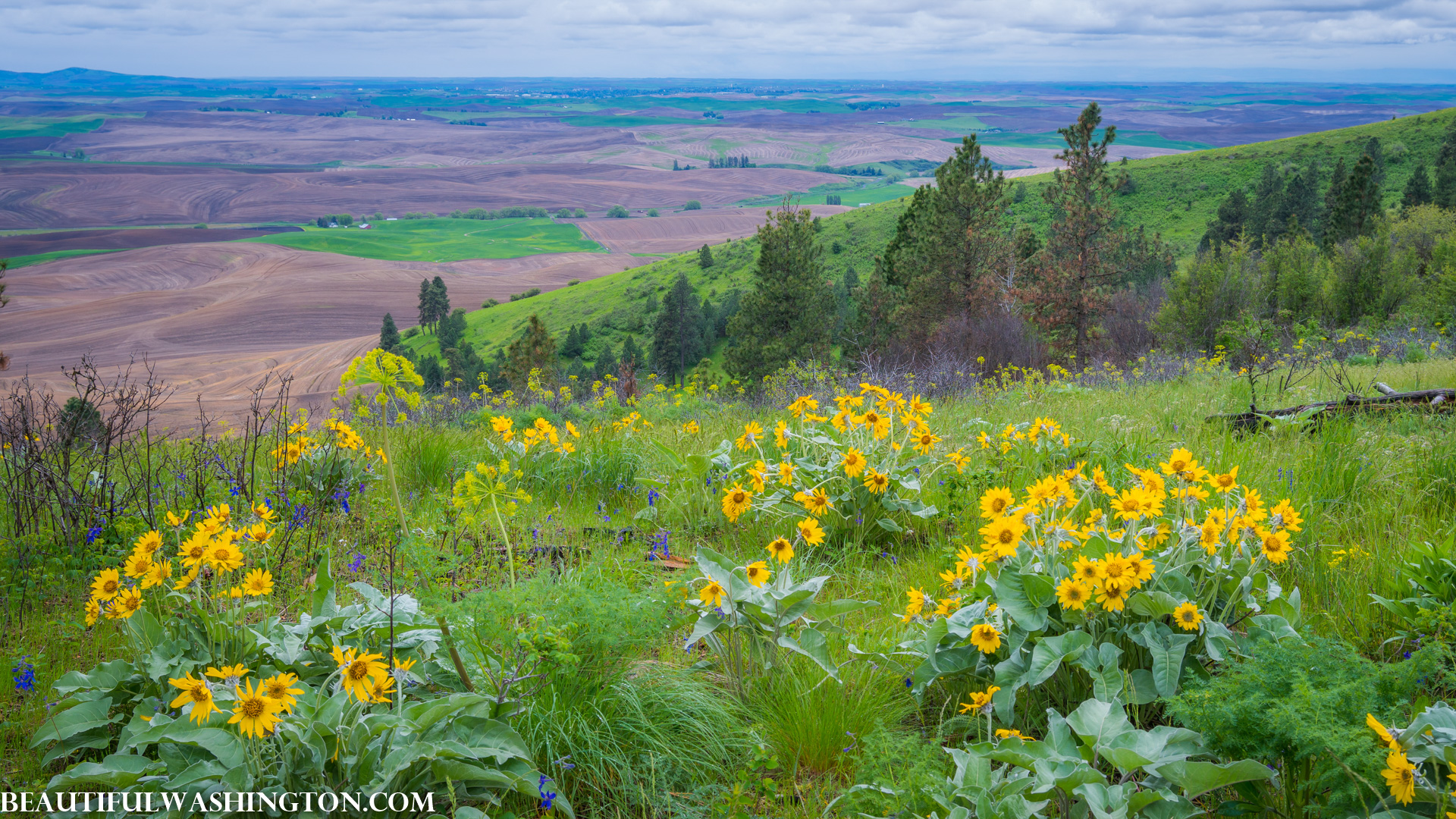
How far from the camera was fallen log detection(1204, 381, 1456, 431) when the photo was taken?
4465mm

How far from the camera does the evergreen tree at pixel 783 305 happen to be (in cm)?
3419

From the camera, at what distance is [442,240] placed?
134 metres

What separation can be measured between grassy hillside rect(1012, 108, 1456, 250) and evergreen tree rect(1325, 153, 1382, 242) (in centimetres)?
1931

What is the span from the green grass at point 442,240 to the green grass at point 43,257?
21271 millimetres

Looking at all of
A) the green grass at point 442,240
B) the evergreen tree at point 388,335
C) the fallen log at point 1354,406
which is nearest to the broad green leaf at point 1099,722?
the fallen log at point 1354,406

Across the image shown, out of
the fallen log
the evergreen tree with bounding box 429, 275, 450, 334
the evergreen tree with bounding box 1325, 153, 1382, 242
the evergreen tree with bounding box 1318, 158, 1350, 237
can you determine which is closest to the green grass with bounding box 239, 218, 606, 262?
the evergreen tree with bounding box 429, 275, 450, 334

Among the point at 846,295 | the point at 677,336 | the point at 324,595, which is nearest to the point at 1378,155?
the point at 846,295

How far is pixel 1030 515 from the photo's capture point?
212 cm

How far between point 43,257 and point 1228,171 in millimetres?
143932

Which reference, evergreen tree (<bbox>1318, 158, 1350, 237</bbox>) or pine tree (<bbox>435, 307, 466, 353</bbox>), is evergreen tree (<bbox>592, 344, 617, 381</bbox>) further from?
evergreen tree (<bbox>1318, 158, 1350, 237</bbox>)

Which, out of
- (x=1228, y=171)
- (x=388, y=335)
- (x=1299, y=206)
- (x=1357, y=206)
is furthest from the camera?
(x=1228, y=171)

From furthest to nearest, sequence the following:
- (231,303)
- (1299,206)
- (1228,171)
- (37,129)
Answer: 1. (37,129)
2. (231,303)
3. (1228,171)
4. (1299,206)

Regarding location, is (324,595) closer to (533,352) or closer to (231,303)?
(533,352)

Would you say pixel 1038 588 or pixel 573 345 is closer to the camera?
pixel 1038 588
